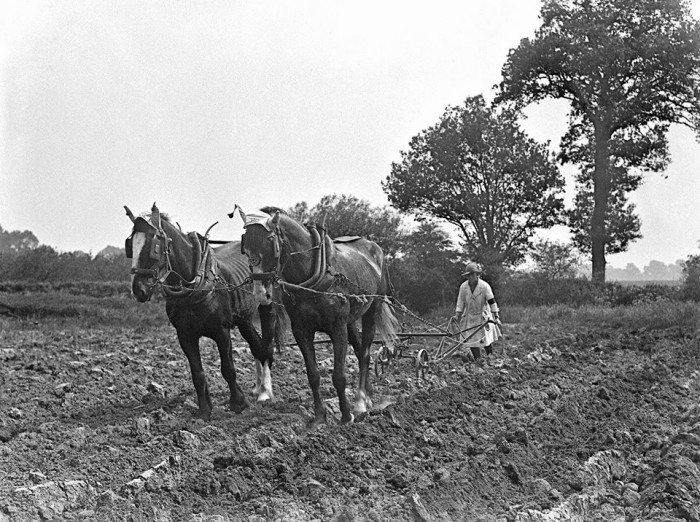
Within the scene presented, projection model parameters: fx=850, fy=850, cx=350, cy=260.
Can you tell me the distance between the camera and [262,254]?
24.5 ft

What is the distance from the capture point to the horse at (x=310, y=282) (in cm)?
750

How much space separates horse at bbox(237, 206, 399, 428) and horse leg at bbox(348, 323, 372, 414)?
0.05 ft

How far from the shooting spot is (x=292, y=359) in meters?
12.4

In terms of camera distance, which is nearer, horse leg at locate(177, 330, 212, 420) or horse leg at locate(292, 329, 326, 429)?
horse leg at locate(292, 329, 326, 429)

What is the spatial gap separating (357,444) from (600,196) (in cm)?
2123

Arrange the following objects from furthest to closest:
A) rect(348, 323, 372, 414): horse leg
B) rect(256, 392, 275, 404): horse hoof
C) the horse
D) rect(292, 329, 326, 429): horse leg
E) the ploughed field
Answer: rect(256, 392, 275, 404): horse hoof, rect(348, 323, 372, 414): horse leg, rect(292, 329, 326, 429): horse leg, the horse, the ploughed field

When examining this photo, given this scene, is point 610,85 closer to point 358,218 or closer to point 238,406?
point 358,218

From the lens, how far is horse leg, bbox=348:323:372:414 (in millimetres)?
8734

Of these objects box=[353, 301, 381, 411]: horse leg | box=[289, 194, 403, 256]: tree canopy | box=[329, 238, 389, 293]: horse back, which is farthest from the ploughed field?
box=[289, 194, 403, 256]: tree canopy

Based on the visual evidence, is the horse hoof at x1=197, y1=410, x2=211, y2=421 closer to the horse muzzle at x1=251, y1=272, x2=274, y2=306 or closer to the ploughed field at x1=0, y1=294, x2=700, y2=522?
the ploughed field at x1=0, y1=294, x2=700, y2=522

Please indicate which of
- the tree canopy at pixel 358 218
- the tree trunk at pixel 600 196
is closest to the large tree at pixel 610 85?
the tree trunk at pixel 600 196

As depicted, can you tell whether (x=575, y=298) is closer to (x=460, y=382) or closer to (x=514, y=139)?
(x=514, y=139)

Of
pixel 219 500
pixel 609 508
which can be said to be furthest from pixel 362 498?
pixel 609 508

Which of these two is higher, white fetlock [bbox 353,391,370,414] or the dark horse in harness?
the dark horse in harness
